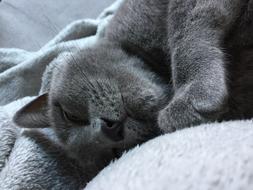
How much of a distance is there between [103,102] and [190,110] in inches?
7.4

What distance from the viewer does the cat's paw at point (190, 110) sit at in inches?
32.5

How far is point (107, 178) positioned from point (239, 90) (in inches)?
16.2

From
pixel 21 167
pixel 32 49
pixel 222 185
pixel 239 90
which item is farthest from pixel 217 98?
pixel 32 49

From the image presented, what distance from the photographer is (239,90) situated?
940 mm

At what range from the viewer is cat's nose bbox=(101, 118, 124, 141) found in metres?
0.89

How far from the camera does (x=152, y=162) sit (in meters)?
0.63

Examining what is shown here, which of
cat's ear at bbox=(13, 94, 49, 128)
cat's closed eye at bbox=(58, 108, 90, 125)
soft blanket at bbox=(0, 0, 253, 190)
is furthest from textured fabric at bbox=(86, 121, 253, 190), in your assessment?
cat's ear at bbox=(13, 94, 49, 128)

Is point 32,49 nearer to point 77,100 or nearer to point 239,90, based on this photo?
point 77,100

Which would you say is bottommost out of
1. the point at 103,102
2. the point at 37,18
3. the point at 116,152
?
the point at 37,18

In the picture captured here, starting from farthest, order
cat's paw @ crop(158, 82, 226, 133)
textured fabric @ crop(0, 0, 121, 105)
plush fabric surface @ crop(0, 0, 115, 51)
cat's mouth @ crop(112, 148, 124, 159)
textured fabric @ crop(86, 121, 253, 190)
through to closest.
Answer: plush fabric surface @ crop(0, 0, 115, 51), textured fabric @ crop(0, 0, 121, 105), cat's mouth @ crop(112, 148, 124, 159), cat's paw @ crop(158, 82, 226, 133), textured fabric @ crop(86, 121, 253, 190)

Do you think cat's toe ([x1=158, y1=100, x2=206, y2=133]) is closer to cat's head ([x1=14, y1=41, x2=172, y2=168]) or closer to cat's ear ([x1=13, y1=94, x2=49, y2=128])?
cat's head ([x1=14, y1=41, x2=172, y2=168])

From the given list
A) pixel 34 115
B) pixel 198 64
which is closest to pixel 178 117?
pixel 198 64

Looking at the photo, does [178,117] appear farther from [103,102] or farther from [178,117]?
[103,102]

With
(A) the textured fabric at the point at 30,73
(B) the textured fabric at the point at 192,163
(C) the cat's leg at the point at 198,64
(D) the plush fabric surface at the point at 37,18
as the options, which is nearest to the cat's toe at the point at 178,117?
(C) the cat's leg at the point at 198,64
